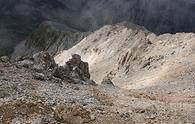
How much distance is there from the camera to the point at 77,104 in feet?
137

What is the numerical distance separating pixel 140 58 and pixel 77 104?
7250 cm

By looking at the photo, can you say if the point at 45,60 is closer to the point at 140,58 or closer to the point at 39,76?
the point at 39,76

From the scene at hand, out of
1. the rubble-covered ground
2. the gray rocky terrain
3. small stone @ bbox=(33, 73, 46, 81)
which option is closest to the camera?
the rubble-covered ground

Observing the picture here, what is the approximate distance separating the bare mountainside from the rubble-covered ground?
12.3m

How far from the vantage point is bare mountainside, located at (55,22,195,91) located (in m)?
74.9

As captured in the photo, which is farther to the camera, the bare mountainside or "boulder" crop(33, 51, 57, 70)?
the bare mountainside

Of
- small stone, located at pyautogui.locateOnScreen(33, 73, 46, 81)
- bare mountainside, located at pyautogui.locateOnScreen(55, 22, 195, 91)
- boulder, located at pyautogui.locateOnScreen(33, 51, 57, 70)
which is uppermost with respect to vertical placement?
bare mountainside, located at pyautogui.locateOnScreen(55, 22, 195, 91)

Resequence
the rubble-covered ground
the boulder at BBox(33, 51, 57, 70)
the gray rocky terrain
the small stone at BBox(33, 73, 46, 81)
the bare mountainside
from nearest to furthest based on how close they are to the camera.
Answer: the rubble-covered ground < the gray rocky terrain < the small stone at BBox(33, 73, 46, 81) < the boulder at BBox(33, 51, 57, 70) < the bare mountainside

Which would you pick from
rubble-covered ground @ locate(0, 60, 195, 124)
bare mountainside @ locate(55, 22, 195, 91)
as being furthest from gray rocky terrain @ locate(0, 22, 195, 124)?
bare mountainside @ locate(55, 22, 195, 91)

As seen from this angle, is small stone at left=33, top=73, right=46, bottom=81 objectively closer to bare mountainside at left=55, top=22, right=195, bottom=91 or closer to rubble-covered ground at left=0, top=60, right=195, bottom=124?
rubble-covered ground at left=0, top=60, right=195, bottom=124

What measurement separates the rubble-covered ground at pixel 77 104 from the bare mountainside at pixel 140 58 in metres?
12.3

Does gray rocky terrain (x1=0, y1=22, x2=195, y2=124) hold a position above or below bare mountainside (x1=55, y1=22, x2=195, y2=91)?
below

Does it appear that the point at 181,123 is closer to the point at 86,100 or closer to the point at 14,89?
the point at 86,100

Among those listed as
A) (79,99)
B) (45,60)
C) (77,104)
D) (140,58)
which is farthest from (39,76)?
(140,58)
